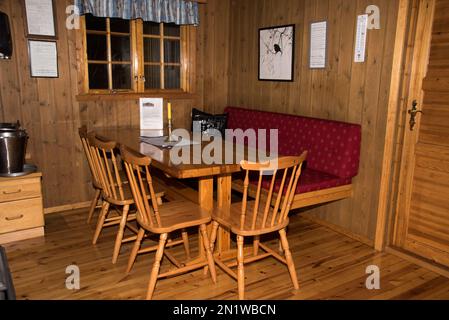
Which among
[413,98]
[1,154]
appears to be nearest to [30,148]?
[1,154]

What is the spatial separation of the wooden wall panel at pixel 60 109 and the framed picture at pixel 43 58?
0.04 meters

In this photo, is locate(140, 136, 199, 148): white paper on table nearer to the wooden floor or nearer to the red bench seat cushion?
the red bench seat cushion

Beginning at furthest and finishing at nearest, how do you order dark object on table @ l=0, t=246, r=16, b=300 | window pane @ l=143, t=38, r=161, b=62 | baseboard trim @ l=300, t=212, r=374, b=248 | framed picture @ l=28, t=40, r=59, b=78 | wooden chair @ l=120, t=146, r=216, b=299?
window pane @ l=143, t=38, r=161, b=62, framed picture @ l=28, t=40, r=59, b=78, baseboard trim @ l=300, t=212, r=374, b=248, wooden chair @ l=120, t=146, r=216, b=299, dark object on table @ l=0, t=246, r=16, b=300

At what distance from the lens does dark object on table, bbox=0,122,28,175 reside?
117 inches

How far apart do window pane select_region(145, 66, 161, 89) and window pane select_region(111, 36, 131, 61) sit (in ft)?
0.78

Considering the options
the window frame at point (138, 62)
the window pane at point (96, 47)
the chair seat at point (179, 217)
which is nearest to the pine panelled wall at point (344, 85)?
the window frame at point (138, 62)

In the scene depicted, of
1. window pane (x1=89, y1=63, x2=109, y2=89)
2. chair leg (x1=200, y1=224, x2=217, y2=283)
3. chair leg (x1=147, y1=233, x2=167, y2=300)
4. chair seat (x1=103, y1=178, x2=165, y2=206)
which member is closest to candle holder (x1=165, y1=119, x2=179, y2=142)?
chair seat (x1=103, y1=178, x2=165, y2=206)

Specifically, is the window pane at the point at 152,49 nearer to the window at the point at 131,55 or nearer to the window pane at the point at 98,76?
the window at the point at 131,55

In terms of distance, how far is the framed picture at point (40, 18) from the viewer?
336 cm

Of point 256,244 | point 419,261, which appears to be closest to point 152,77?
point 256,244

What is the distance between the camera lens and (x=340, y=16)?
3.18 m

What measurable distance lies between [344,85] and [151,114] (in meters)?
1.74

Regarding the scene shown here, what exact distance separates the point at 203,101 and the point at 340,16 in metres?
1.75
